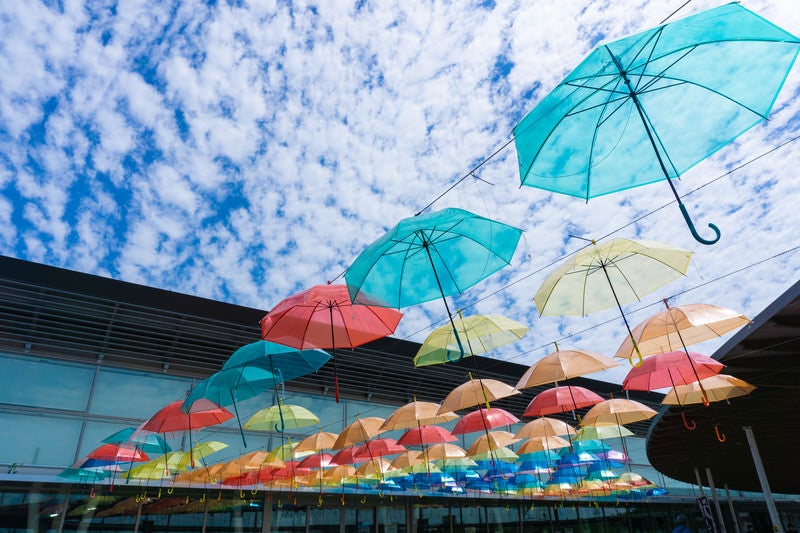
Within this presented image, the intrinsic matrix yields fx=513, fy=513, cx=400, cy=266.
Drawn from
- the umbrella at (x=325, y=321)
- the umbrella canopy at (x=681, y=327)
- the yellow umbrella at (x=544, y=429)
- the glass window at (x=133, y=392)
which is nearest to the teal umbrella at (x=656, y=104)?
the umbrella at (x=325, y=321)

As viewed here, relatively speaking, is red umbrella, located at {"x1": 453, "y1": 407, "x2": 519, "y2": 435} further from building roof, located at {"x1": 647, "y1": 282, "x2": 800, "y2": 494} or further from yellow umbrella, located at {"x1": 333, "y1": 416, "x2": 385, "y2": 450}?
building roof, located at {"x1": 647, "y1": 282, "x2": 800, "y2": 494}

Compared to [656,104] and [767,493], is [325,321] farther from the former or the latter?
[767,493]

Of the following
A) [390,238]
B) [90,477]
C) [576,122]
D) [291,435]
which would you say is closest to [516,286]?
[390,238]

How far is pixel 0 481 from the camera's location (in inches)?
484

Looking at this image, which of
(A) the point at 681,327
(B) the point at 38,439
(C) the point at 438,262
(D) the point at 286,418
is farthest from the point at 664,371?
(B) the point at 38,439

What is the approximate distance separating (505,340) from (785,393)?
5252 millimetres

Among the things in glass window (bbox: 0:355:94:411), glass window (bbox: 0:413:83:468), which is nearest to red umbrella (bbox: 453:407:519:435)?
glass window (bbox: 0:413:83:468)

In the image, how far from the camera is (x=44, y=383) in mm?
13711

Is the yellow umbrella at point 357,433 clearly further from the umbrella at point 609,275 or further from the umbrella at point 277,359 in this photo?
the umbrella at point 609,275

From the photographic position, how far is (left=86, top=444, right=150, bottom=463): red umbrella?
38.8 ft

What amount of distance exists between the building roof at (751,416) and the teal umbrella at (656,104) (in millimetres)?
3080

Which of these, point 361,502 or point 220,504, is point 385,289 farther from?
point 361,502

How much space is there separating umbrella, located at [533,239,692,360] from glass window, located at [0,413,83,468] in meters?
12.9

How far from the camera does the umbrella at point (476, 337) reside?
9867 millimetres
